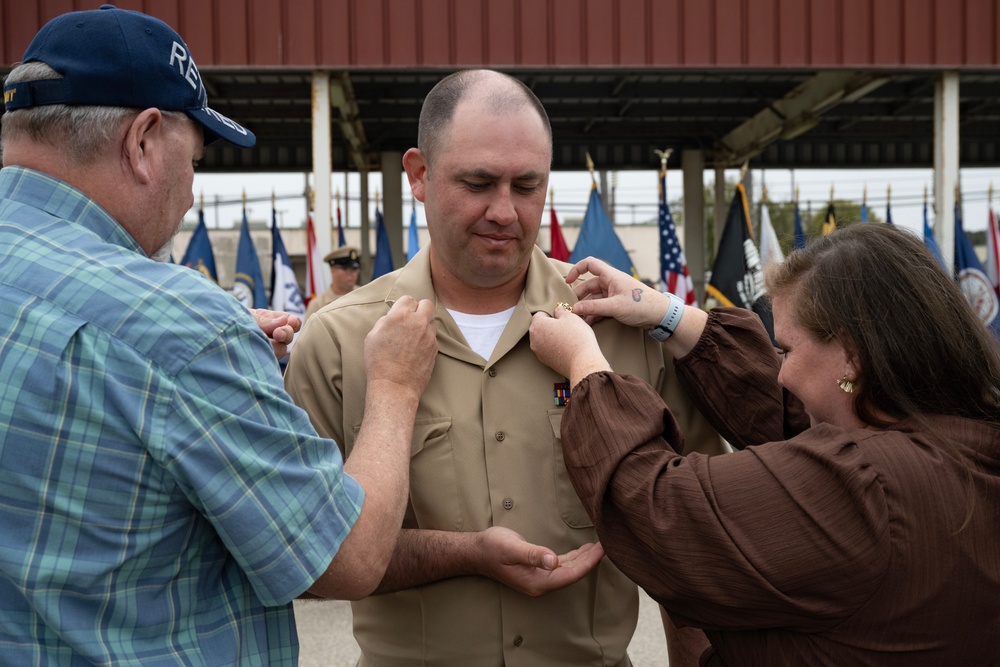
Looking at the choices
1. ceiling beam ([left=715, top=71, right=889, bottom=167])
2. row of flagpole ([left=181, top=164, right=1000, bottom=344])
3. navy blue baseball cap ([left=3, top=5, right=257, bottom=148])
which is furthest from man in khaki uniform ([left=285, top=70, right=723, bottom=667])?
ceiling beam ([left=715, top=71, right=889, bottom=167])

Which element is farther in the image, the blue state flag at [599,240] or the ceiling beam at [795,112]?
the ceiling beam at [795,112]

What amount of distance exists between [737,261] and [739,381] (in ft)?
22.2

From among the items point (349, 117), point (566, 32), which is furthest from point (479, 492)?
Answer: point (349, 117)

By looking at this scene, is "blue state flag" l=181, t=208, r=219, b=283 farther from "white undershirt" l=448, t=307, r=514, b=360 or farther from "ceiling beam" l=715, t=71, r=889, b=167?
"white undershirt" l=448, t=307, r=514, b=360

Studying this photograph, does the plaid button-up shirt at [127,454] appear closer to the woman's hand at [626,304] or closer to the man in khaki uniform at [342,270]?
the woman's hand at [626,304]

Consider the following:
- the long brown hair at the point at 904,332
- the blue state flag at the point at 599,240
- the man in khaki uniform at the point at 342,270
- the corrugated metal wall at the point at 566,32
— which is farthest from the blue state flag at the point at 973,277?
the long brown hair at the point at 904,332

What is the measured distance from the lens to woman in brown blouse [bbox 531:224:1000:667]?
1596mm

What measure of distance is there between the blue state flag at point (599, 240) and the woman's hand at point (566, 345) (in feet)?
21.9

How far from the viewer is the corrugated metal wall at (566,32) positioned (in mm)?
8930

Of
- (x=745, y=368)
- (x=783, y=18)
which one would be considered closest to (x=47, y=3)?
(x=783, y=18)

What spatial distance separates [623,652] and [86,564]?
51.8 inches

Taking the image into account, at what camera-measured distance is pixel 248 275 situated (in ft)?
38.1

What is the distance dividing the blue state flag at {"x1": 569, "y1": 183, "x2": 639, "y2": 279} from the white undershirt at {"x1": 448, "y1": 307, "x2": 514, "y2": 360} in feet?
21.3

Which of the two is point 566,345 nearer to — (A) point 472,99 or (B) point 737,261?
(A) point 472,99
